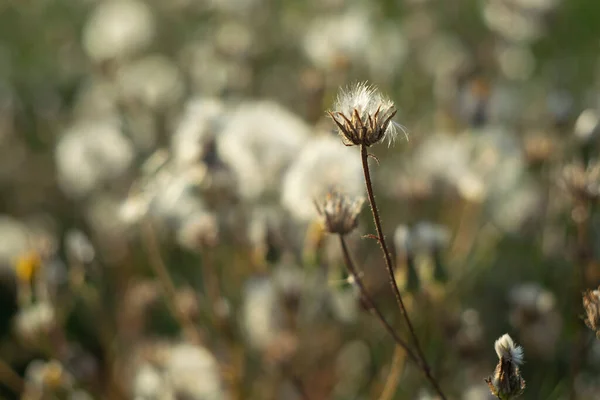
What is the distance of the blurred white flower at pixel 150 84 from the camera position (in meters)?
3.79

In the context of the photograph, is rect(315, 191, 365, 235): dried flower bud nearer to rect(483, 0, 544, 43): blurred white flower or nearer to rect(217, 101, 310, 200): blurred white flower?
rect(217, 101, 310, 200): blurred white flower

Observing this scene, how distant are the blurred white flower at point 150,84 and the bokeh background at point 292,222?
0.06 feet

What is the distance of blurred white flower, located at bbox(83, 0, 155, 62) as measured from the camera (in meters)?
4.02

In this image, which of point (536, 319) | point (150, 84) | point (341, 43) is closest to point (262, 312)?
point (536, 319)

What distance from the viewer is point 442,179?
250cm

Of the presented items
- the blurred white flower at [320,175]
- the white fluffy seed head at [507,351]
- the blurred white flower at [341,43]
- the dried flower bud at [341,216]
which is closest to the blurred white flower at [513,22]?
the blurred white flower at [341,43]

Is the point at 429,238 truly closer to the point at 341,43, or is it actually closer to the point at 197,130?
the point at 197,130

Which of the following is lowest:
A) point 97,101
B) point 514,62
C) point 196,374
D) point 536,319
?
point 196,374

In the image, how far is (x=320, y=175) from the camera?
178 cm

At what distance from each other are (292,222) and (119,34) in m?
2.47

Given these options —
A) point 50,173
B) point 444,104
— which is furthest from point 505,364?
point 50,173

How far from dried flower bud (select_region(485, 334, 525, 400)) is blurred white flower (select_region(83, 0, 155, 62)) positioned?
3.13 meters

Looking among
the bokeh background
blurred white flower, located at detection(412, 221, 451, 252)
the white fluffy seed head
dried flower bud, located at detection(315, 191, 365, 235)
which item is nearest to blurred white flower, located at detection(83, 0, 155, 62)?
the bokeh background

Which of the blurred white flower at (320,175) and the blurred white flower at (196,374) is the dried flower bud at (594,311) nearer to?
the blurred white flower at (320,175)
